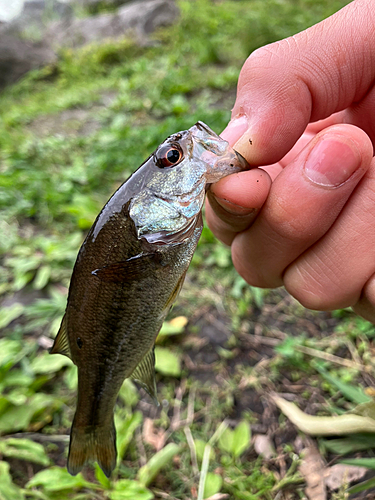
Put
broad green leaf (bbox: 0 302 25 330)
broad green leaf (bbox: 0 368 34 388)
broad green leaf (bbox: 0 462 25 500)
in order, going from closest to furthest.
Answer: broad green leaf (bbox: 0 462 25 500) < broad green leaf (bbox: 0 368 34 388) < broad green leaf (bbox: 0 302 25 330)

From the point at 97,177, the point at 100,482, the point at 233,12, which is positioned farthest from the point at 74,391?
the point at 233,12

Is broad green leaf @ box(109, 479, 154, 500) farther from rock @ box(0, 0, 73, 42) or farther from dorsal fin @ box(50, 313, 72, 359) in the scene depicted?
rock @ box(0, 0, 73, 42)

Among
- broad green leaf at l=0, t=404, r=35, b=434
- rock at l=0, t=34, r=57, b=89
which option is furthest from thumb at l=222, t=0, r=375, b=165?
rock at l=0, t=34, r=57, b=89

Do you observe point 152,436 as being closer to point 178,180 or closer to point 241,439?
point 241,439

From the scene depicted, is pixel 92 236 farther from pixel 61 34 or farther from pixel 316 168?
pixel 61 34

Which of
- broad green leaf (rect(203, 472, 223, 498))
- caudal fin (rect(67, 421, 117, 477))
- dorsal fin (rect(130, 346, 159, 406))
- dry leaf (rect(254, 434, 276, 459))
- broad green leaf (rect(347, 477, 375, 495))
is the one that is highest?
dorsal fin (rect(130, 346, 159, 406))

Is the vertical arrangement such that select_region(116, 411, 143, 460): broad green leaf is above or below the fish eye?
below

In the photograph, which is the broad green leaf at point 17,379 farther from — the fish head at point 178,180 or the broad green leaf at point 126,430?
the fish head at point 178,180
